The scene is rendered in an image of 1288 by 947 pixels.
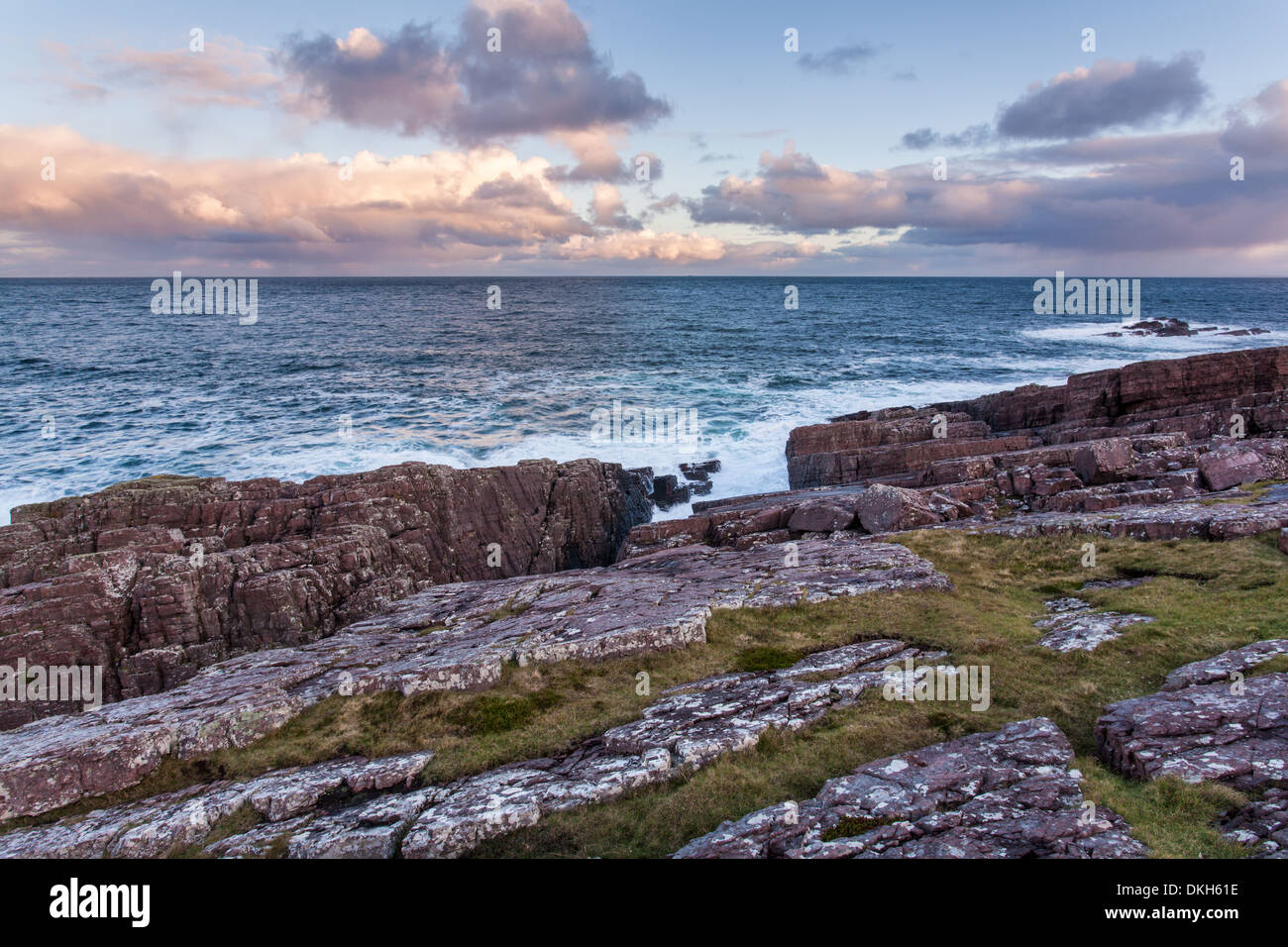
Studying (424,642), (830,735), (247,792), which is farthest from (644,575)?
(247,792)

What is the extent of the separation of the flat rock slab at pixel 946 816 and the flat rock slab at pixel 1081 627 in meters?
5.68

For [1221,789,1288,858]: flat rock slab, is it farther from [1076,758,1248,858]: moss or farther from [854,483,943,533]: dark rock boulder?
[854,483,943,533]: dark rock boulder

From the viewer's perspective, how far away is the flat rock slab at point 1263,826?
7.82 m

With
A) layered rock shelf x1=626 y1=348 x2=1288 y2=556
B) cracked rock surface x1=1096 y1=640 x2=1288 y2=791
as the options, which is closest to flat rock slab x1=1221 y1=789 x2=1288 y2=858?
cracked rock surface x1=1096 y1=640 x2=1288 y2=791

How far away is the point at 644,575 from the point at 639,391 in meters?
48.3

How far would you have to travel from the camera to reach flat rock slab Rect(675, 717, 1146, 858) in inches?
328

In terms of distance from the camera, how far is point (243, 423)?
5384cm

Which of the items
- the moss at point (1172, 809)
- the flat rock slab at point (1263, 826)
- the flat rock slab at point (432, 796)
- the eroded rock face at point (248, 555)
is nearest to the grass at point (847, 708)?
the moss at point (1172, 809)

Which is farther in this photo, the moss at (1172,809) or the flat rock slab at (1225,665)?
the flat rock slab at (1225,665)

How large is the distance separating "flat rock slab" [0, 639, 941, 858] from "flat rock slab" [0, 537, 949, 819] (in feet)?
4.20

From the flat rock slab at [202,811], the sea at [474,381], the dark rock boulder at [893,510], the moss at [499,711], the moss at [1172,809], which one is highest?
the sea at [474,381]

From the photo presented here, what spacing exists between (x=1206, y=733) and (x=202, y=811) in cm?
1736

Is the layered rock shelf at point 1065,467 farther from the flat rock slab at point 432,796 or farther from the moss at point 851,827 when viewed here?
the moss at point 851,827
